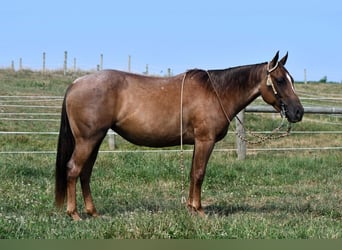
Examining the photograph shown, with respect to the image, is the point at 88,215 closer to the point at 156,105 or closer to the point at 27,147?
the point at 156,105

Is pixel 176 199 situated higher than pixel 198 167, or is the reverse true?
pixel 198 167

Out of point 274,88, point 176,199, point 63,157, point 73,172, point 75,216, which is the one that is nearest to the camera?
point 75,216

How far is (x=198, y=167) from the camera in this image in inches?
226

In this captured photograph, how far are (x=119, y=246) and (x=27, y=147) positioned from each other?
912cm

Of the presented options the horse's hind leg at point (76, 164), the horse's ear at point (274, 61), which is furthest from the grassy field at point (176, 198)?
the horse's ear at point (274, 61)

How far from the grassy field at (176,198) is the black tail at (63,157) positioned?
216 millimetres

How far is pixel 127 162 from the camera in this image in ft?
29.5

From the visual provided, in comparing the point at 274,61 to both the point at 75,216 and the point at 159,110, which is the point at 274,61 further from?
the point at 75,216

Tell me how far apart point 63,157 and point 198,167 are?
1580mm

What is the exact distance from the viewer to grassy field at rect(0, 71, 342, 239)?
424cm

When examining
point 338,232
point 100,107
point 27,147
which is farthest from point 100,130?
point 27,147

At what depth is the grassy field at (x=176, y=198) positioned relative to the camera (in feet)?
13.9

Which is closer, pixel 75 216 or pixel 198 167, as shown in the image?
pixel 75 216

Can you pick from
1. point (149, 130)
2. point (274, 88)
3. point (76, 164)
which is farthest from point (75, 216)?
point (274, 88)
